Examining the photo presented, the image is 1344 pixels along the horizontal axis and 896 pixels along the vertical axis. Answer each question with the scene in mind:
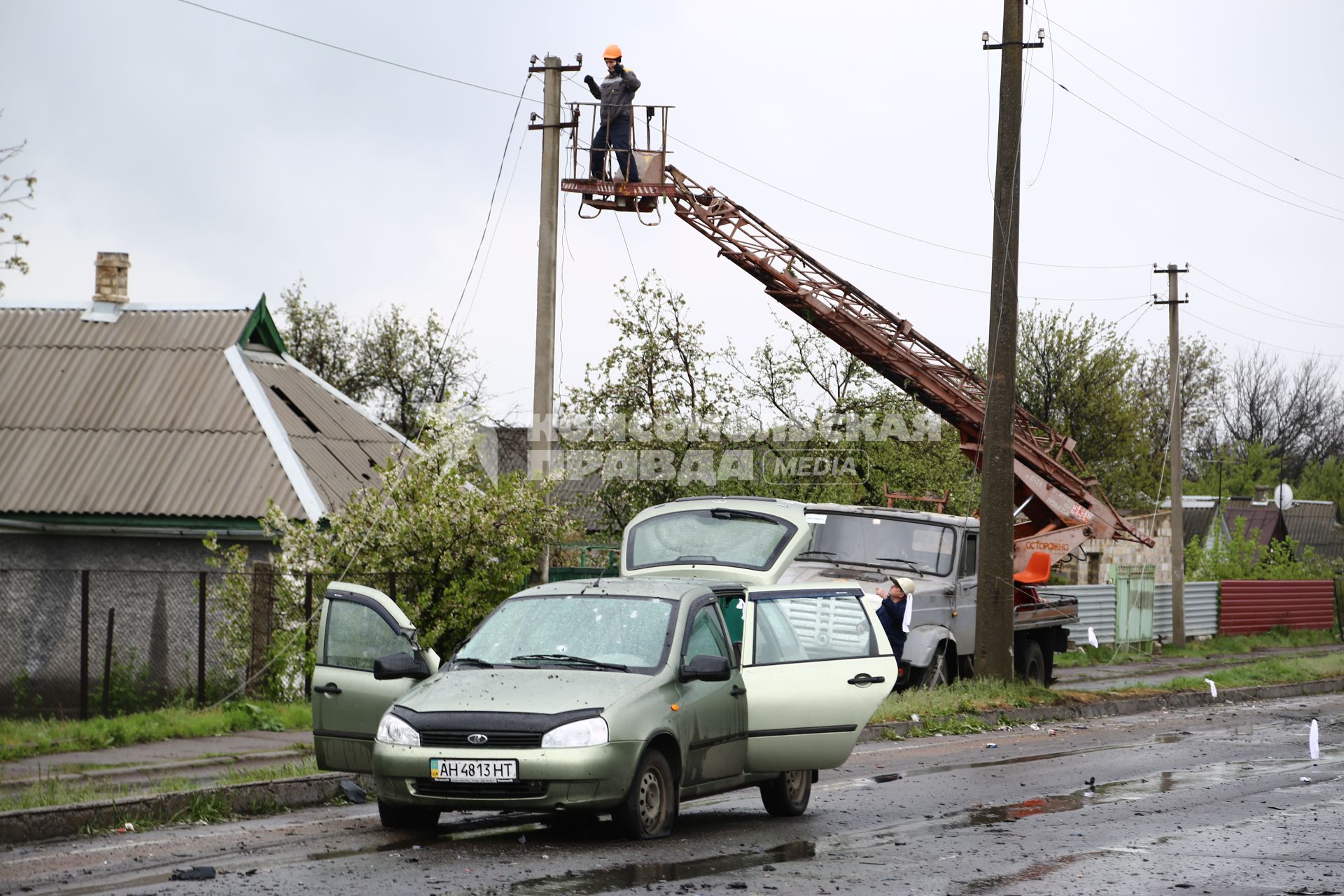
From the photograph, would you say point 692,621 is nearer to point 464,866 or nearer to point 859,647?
point 859,647

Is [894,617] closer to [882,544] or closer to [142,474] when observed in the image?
[882,544]

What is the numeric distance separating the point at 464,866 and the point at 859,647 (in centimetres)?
331

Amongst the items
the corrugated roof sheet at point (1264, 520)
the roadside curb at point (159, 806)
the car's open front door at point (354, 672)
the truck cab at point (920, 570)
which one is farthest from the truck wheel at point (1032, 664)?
the corrugated roof sheet at point (1264, 520)

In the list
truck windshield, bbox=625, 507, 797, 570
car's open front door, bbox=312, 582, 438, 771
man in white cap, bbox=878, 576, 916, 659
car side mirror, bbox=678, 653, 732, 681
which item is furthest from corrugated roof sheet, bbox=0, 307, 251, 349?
car side mirror, bbox=678, 653, 732, 681

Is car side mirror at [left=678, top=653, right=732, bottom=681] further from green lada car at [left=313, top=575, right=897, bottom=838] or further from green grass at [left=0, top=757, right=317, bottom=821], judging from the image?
green grass at [left=0, top=757, right=317, bottom=821]

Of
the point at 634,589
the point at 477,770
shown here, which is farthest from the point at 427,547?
the point at 477,770

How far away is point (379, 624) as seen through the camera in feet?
31.7

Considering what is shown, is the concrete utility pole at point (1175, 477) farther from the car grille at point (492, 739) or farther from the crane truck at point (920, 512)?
the car grille at point (492, 739)

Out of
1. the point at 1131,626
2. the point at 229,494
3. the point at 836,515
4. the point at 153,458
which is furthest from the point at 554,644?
the point at 1131,626

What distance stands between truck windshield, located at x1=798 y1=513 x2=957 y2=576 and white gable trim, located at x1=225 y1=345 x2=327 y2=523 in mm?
6422

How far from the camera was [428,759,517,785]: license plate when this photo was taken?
812 cm

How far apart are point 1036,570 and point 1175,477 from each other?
1482 cm

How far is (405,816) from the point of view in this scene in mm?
8984

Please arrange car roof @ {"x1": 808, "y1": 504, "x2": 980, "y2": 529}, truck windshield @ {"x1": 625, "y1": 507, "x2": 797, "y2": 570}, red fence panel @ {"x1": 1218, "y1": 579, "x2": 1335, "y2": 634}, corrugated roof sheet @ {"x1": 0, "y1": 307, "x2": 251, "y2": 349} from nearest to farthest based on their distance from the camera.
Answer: truck windshield @ {"x1": 625, "y1": 507, "x2": 797, "y2": 570} < car roof @ {"x1": 808, "y1": 504, "x2": 980, "y2": 529} < corrugated roof sheet @ {"x1": 0, "y1": 307, "x2": 251, "y2": 349} < red fence panel @ {"x1": 1218, "y1": 579, "x2": 1335, "y2": 634}
